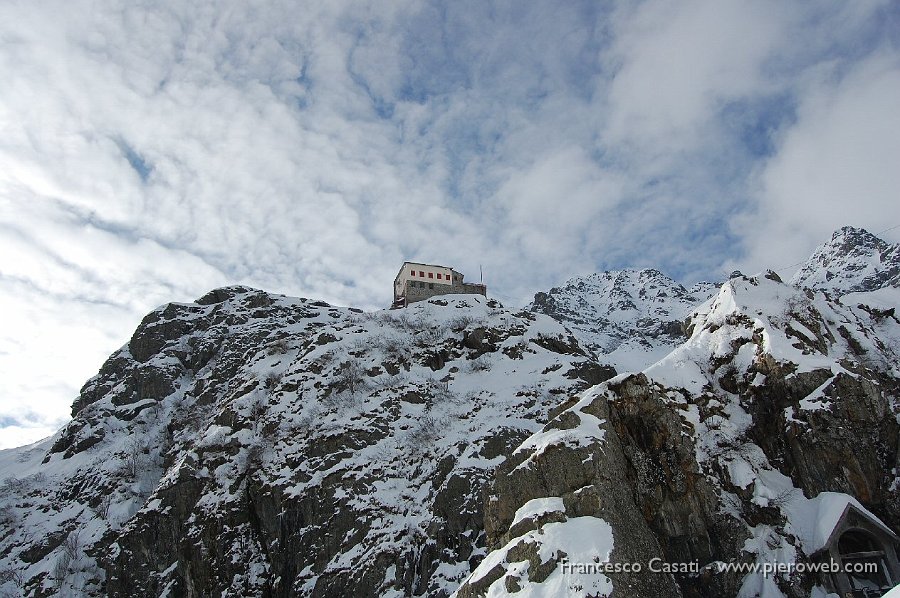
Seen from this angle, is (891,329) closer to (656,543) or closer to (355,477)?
(656,543)

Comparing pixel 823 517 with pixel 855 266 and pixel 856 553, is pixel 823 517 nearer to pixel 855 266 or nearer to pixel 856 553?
pixel 856 553

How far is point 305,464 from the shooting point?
49438 millimetres

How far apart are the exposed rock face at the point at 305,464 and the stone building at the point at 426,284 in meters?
11.1

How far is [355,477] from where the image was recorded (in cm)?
4744

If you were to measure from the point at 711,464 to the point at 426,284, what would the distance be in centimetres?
6090

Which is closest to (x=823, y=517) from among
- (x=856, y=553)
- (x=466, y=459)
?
(x=856, y=553)

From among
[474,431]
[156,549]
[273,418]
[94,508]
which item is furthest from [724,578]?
[94,508]

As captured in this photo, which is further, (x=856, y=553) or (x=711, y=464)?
(x=711, y=464)

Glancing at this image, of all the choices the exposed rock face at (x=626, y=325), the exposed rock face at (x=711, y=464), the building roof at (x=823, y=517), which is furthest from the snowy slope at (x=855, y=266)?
the building roof at (x=823, y=517)

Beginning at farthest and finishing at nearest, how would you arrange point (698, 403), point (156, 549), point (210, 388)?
point (210, 388) → point (156, 549) → point (698, 403)

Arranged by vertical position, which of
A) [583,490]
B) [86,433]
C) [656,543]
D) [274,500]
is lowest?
[656,543]

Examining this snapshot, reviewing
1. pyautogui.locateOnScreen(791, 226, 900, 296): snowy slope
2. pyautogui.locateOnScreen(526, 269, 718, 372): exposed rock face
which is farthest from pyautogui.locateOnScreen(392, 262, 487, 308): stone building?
pyautogui.locateOnScreen(791, 226, 900, 296): snowy slope

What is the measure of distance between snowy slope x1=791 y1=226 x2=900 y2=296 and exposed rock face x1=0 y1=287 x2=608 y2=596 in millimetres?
128135

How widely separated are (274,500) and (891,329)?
176 ft
